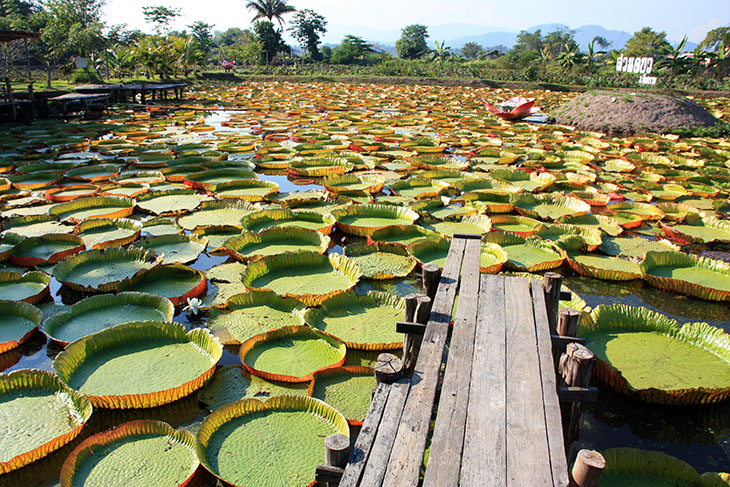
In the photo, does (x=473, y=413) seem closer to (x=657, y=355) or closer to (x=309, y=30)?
(x=657, y=355)

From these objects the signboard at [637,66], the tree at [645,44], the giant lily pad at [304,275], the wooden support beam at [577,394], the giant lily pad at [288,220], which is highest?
the tree at [645,44]

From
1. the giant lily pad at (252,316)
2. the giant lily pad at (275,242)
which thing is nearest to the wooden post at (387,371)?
the giant lily pad at (252,316)

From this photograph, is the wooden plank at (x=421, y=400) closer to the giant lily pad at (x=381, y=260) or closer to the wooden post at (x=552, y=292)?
the wooden post at (x=552, y=292)

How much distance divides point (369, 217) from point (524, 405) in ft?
14.2

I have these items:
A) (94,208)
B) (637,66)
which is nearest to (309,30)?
(637,66)

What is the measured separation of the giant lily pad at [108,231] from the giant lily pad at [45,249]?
0.14m

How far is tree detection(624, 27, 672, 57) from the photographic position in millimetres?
55281

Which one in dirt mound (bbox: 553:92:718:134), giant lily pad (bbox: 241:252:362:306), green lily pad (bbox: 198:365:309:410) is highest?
dirt mound (bbox: 553:92:718:134)

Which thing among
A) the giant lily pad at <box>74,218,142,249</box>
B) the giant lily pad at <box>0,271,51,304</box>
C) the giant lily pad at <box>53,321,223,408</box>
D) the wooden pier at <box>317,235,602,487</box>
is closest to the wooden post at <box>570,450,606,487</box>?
the wooden pier at <box>317,235,602,487</box>

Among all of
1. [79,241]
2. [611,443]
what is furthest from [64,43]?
[611,443]

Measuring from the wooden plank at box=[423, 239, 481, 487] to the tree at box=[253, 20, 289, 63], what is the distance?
44.0 meters

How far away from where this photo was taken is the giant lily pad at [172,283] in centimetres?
419

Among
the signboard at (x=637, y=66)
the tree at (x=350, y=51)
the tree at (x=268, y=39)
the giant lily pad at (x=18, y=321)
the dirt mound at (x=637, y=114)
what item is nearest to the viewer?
the giant lily pad at (x=18, y=321)

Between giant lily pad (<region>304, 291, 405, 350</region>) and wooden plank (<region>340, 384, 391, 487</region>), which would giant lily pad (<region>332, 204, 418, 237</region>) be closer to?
giant lily pad (<region>304, 291, 405, 350</region>)
